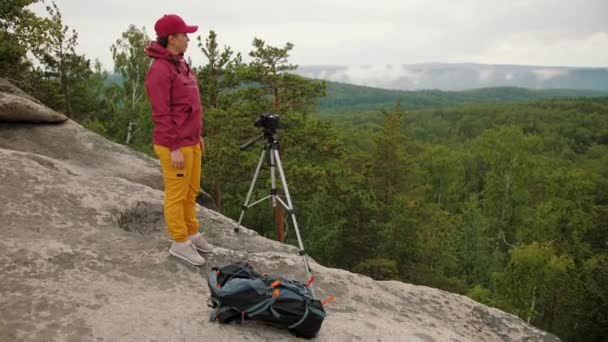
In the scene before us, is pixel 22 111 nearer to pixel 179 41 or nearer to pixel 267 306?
pixel 179 41

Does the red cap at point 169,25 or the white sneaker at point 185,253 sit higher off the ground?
the red cap at point 169,25

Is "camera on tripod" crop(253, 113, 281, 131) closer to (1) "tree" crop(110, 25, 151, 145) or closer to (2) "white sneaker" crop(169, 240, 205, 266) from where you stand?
(2) "white sneaker" crop(169, 240, 205, 266)

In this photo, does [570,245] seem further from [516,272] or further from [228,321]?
[228,321]

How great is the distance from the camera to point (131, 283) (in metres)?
4.61

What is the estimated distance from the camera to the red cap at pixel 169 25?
184 inches

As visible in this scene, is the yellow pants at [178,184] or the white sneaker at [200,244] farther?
the white sneaker at [200,244]

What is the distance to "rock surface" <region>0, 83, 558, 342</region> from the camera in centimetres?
385

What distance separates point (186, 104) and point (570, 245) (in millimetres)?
38762

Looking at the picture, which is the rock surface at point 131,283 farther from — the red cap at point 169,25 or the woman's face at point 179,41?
the red cap at point 169,25

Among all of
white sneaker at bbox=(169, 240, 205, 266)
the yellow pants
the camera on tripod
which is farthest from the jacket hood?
white sneaker at bbox=(169, 240, 205, 266)

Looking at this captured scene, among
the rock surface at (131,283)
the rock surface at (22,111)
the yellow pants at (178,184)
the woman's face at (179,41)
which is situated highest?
the woman's face at (179,41)

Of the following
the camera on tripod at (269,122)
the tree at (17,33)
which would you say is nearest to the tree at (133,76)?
the tree at (17,33)

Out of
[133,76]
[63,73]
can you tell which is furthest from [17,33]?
[133,76]

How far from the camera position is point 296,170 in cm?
1645
